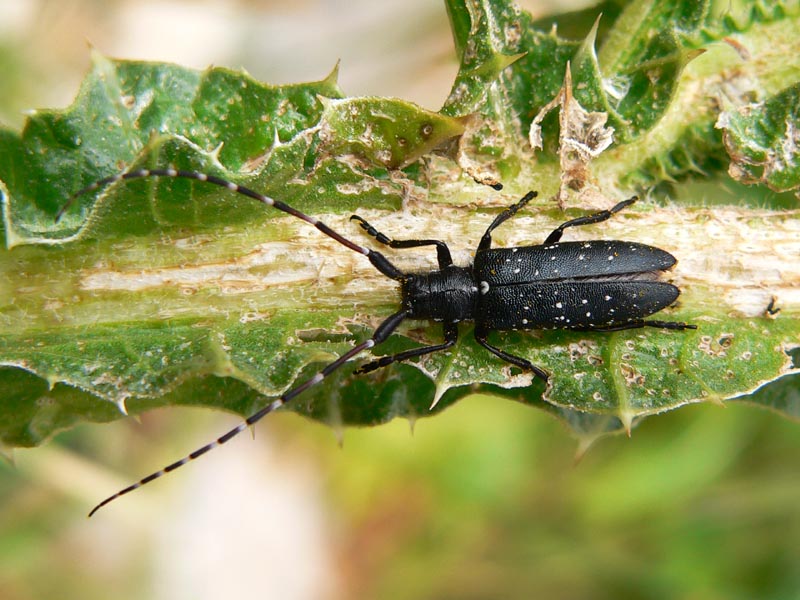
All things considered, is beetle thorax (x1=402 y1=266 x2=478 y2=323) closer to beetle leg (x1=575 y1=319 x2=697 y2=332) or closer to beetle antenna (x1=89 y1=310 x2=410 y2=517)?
beetle antenna (x1=89 y1=310 x2=410 y2=517)

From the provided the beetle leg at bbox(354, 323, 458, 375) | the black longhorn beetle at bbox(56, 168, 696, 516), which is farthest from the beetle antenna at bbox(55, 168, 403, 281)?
the beetle leg at bbox(354, 323, 458, 375)

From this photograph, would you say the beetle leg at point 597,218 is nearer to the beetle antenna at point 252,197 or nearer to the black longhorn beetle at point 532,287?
the black longhorn beetle at point 532,287

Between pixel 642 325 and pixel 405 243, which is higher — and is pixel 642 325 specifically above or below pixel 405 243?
below

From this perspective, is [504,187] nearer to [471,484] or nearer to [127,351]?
[127,351]

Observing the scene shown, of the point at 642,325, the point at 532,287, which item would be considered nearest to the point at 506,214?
the point at 532,287

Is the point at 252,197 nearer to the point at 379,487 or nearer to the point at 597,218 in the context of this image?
the point at 597,218
